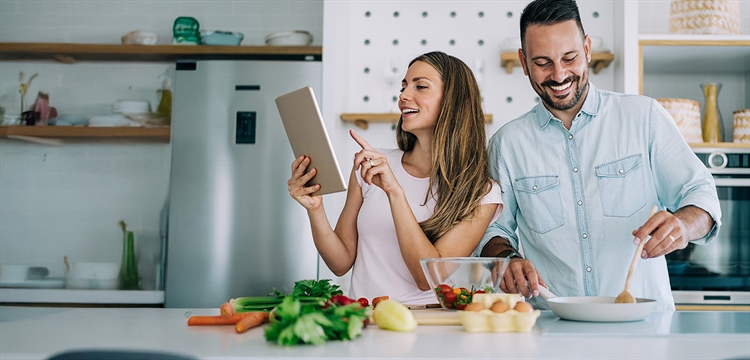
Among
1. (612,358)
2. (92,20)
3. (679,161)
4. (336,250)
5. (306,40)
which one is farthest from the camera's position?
(92,20)

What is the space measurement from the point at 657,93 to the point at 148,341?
3007 millimetres

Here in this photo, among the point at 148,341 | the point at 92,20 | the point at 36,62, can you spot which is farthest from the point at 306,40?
the point at 148,341

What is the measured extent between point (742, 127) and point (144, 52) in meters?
3.00

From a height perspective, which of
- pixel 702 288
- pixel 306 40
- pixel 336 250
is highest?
pixel 306 40

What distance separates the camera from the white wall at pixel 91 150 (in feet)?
13.1

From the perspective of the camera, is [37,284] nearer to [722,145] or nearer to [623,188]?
[623,188]

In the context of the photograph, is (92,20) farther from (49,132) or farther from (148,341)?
(148,341)

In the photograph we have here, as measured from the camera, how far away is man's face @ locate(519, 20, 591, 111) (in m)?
1.88

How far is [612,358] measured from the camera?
101cm

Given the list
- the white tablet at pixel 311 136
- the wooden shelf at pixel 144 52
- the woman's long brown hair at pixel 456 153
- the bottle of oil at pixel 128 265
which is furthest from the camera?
the bottle of oil at pixel 128 265

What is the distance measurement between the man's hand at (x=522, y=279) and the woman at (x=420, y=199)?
0.70 ft

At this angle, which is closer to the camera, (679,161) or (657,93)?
(679,161)

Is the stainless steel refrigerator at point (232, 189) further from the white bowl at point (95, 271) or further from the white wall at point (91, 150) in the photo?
the white wall at point (91, 150)

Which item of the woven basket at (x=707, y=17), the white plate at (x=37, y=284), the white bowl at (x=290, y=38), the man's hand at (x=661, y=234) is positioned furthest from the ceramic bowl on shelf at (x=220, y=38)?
A: the man's hand at (x=661, y=234)
